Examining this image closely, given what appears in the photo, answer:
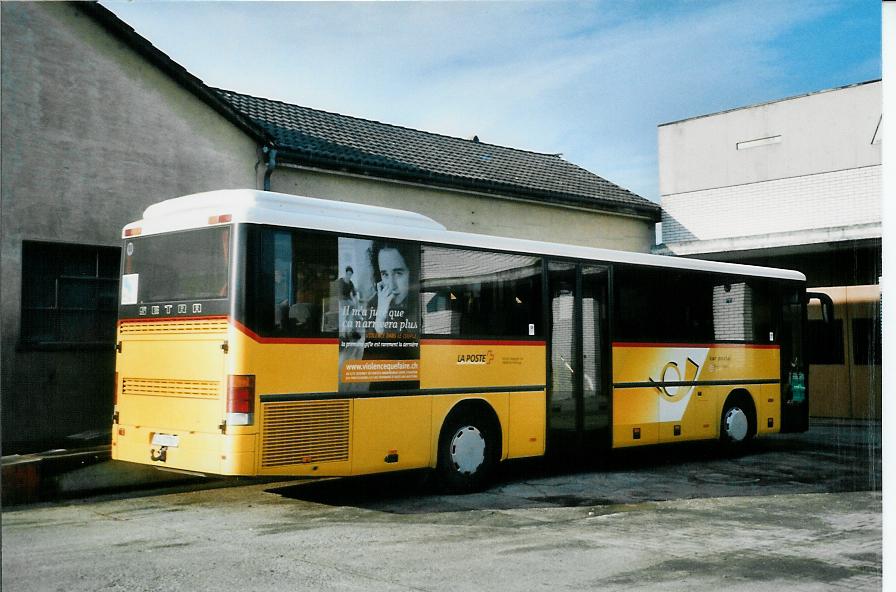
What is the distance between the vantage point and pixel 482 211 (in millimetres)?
19625

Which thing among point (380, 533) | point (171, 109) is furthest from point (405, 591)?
point (171, 109)

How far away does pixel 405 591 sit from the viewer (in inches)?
228

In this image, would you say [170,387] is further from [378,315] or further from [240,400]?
[378,315]

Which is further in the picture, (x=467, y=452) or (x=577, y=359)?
(x=577, y=359)

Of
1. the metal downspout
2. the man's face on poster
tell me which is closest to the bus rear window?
the man's face on poster

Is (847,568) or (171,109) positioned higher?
(171,109)

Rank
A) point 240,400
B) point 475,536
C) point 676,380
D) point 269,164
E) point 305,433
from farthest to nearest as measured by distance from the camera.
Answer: point 269,164 < point 676,380 < point 305,433 < point 240,400 < point 475,536

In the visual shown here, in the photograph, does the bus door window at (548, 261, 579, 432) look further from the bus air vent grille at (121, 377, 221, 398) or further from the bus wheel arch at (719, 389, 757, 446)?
the bus air vent grille at (121, 377, 221, 398)

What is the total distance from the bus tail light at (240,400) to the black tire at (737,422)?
8.05 metres

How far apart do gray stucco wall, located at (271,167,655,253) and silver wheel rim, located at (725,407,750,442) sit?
23.6ft

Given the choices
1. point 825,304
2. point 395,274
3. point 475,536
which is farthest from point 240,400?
point 825,304

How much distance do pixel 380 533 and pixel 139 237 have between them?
413cm

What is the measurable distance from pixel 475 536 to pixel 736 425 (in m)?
7.50

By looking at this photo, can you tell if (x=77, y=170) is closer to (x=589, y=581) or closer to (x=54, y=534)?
(x=54, y=534)
